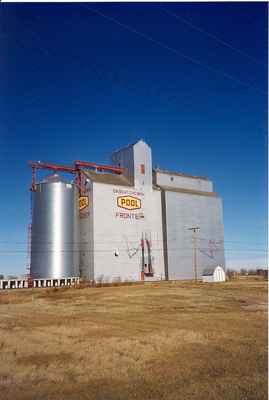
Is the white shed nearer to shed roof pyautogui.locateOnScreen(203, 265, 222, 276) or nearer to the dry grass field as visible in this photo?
shed roof pyautogui.locateOnScreen(203, 265, 222, 276)

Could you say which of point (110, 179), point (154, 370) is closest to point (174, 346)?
point (154, 370)

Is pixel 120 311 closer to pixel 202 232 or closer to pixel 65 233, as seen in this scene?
pixel 65 233

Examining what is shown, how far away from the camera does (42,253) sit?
46719 mm

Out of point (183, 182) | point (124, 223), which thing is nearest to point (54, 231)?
point (124, 223)

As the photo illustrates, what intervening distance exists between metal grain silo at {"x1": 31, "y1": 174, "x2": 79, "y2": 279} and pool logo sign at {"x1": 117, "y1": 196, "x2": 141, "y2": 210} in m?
6.45

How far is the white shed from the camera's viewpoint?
55312mm

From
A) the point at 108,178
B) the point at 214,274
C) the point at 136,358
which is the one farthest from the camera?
the point at 214,274

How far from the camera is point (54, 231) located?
47.2 meters

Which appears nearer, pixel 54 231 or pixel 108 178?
pixel 54 231

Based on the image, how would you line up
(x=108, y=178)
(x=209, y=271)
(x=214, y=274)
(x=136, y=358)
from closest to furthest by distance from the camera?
(x=136, y=358), (x=108, y=178), (x=214, y=274), (x=209, y=271)

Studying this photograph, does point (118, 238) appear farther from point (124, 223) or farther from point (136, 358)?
point (136, 358)

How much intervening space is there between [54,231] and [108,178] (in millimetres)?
11604

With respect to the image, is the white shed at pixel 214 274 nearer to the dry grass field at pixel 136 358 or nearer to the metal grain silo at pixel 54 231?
the metal grain silo at pixel 54 231

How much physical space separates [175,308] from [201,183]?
45627 mm
